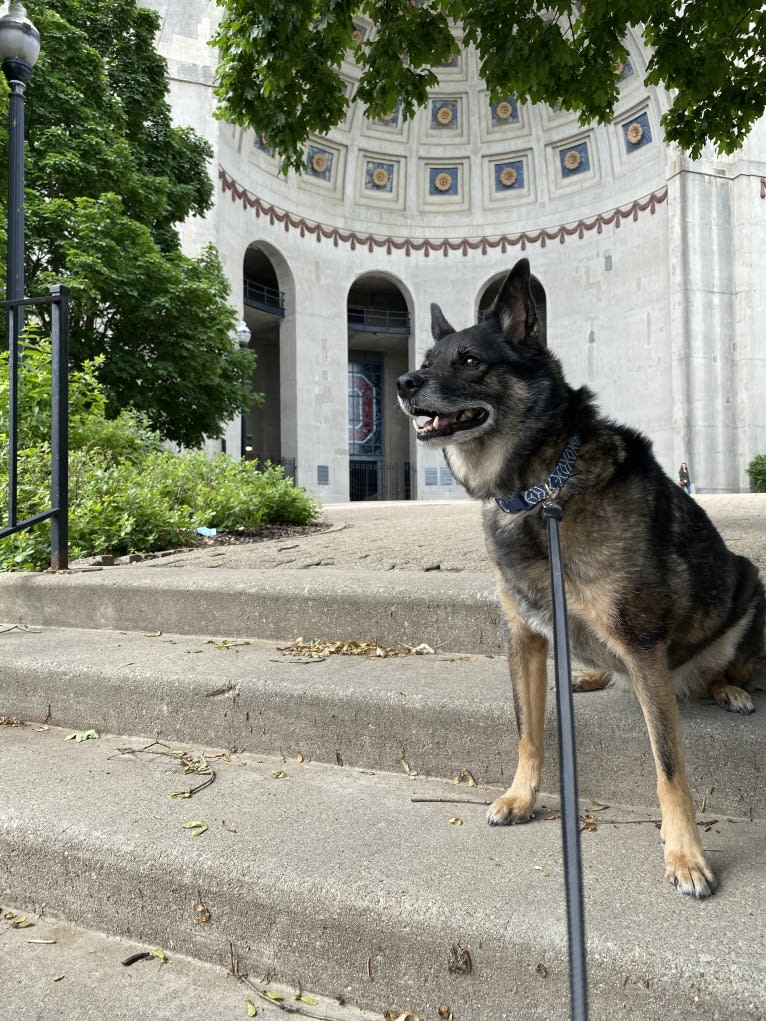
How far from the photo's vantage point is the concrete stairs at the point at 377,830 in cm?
130

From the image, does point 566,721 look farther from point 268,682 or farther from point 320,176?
point 320,176

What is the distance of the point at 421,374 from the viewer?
175 cm

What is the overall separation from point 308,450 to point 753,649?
23887mm

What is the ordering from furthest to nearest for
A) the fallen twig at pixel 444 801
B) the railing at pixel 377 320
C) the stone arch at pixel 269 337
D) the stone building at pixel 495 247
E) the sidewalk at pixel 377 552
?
the railing at pixel 377 320, the stone arch at pixel 269 337, the stone building at pixel 495 247, the sidewalk at pixel 377 552, the fallen twig at pixel 444 801

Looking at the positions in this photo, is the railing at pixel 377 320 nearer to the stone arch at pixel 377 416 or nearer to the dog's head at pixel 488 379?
the stone arch at pixel 377 416

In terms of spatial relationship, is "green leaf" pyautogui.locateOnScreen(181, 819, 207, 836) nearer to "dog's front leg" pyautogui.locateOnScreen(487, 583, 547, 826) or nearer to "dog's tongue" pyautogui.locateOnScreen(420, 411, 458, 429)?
"dog's front leg" pyautogui.locateOnScreen(487, 583, 547, 826)

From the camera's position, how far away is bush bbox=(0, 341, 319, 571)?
4.95 meters

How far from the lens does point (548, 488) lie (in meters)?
1.71

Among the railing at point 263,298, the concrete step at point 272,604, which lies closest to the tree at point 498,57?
the concrete step at point 272,604

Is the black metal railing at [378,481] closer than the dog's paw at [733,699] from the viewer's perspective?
No

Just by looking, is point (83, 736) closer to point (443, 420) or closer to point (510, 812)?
point (510, 812)

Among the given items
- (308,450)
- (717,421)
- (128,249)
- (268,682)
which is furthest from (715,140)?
(308,450)

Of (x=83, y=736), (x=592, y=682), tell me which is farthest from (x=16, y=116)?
(x=592, y=682)

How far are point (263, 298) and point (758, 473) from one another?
18.2m
